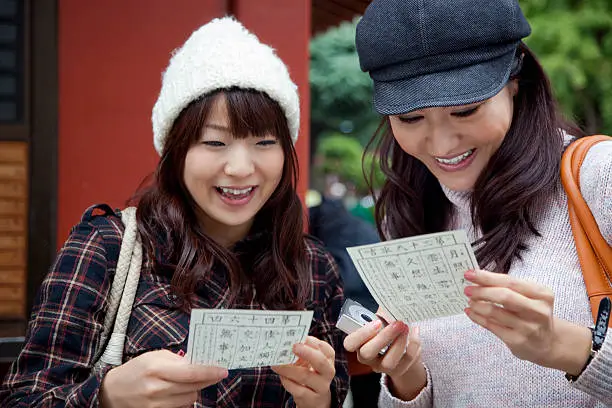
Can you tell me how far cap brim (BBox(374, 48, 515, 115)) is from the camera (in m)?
2.14

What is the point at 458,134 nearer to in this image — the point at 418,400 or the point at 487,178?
the point at 487,178

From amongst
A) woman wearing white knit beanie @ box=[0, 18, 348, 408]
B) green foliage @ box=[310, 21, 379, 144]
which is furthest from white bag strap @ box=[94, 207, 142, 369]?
green foliage @ box=[310, 21, 379, 144]

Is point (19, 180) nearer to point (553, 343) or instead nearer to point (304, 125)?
point (304, 125)

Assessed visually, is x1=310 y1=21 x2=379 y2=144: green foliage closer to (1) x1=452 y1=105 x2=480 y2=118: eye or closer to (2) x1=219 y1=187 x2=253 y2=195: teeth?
(2) x1=219 y1=187 x2=253 y2=195: teeth

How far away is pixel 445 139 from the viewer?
2246 mm

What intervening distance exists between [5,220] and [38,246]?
0.75 ft

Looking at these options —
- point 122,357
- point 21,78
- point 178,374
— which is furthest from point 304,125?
point 178,374

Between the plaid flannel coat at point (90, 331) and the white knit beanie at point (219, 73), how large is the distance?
16.7 inches

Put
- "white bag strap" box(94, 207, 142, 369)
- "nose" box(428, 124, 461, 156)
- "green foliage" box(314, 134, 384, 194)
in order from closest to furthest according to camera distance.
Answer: "nose" box(428, 124, 461, 156), "white bag strap" box(94, 207, 142, 369), "green foliage" box(314, 134, 384, 194)

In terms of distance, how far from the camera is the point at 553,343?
6.26ft

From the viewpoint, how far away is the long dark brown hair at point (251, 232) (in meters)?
2.53

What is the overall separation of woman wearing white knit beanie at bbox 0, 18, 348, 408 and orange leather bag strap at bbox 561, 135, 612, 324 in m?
0.74

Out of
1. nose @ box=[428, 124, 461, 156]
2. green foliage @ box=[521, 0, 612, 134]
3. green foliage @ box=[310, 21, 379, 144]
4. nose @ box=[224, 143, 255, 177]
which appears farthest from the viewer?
green foliage @ box=[310, 21, 379, 144]

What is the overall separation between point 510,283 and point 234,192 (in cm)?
103
